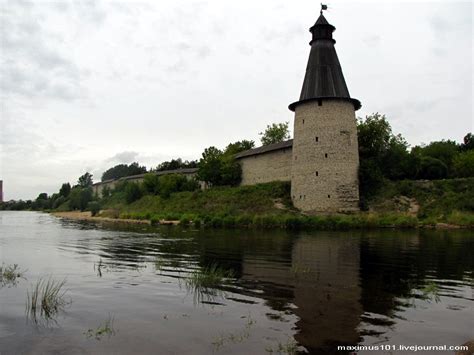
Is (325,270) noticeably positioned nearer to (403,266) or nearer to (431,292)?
(403,266)

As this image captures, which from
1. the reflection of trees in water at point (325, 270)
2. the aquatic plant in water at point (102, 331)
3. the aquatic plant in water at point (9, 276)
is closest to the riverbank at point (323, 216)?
the reflection of trees in water at point (325, 270)

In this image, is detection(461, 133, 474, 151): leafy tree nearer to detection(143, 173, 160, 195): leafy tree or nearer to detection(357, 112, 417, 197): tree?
detection(357, 112, 417, 197): tree

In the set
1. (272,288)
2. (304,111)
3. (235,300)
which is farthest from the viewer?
(304,111)

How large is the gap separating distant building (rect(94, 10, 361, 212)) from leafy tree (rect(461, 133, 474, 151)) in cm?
2800

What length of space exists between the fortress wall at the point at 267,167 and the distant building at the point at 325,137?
12.0 feet

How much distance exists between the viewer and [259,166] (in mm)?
41812

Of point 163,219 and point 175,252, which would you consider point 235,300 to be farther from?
point 163,219

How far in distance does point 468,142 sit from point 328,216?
121 feet

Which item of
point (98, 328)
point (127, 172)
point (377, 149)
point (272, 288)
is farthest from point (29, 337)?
point (127, 172)

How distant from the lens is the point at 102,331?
5.95m

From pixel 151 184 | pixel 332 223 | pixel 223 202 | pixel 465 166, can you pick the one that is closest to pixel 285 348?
pixel 332 223

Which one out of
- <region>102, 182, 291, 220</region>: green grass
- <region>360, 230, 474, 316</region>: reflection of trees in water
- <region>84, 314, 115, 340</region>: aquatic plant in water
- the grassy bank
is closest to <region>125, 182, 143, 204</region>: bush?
<region>102, 182, 291, 220</region>: green grass

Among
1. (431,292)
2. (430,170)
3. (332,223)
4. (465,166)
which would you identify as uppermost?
(465,166)

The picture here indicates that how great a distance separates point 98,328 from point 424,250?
40.7ft
